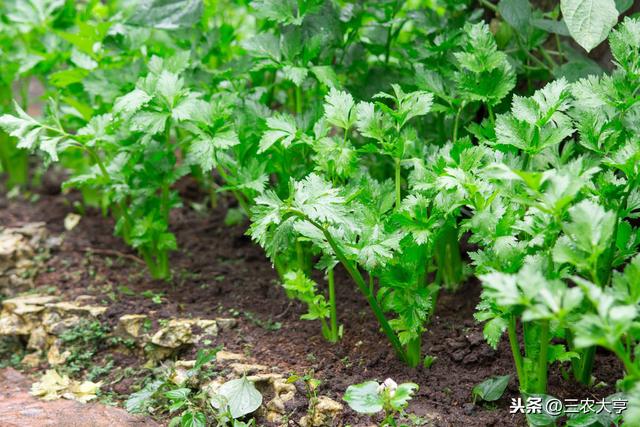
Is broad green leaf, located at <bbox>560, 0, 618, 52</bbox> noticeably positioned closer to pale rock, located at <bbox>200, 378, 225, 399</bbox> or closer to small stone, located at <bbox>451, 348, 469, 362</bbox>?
small stone, located at <bbox>451, 348, 469, 362</bbox>

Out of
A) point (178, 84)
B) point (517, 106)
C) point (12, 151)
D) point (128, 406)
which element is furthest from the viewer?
point (12, 151)

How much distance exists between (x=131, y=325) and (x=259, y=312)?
389mm

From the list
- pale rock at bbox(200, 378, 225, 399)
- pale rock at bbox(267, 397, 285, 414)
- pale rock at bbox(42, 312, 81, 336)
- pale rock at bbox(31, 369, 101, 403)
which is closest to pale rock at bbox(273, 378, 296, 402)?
pale rock at bbox(267, 397, 285, 414)

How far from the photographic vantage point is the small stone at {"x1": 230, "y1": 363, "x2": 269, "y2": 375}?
193 centimetres

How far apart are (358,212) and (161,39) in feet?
5.23

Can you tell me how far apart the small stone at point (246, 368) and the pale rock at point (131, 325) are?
393 millimetres

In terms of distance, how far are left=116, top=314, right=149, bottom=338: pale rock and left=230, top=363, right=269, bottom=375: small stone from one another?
1.29 ft

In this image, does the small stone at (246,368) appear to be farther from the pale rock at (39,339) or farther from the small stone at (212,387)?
the pale rock at (39,339)

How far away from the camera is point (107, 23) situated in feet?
7.88

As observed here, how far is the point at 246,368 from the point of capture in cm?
193

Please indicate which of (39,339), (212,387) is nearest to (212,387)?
(212,387)

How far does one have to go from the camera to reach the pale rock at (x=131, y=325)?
221cm

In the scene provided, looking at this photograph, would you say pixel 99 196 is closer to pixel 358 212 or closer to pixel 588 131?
pixel 358 212

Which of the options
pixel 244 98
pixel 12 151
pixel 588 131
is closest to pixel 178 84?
pixel 244 98
